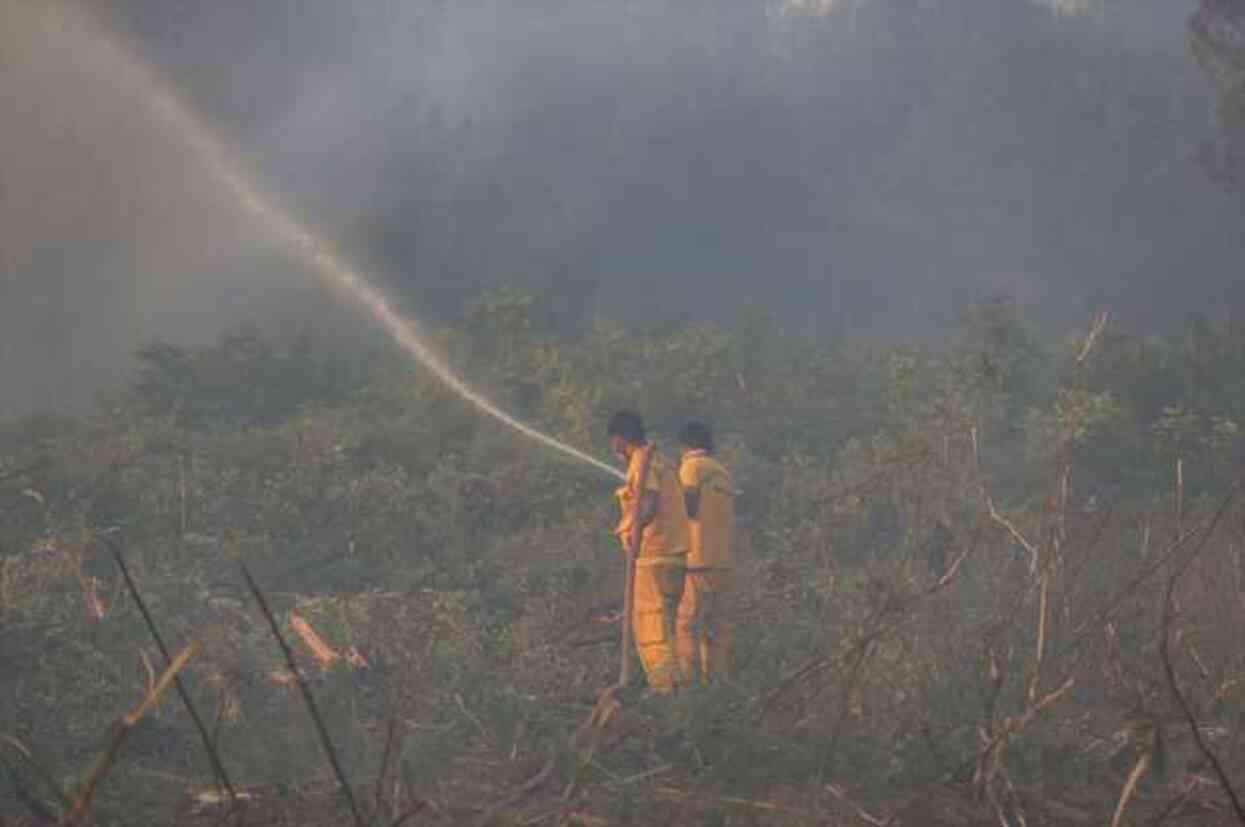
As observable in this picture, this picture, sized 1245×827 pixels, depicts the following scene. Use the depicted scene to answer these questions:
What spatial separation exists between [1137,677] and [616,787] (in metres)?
2.00

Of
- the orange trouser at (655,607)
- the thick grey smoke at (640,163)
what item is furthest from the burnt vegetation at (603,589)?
the thick grey smoke at (640,163)

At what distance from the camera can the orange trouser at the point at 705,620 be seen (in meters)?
8.22

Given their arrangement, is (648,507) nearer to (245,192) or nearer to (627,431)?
(627,431)

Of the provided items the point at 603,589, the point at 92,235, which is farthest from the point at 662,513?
the point at 92,235

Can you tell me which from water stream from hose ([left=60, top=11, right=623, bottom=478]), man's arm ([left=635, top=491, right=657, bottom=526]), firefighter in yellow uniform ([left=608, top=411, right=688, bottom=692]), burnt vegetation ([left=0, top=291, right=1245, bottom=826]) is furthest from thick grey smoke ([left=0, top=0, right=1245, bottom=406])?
man's arm ([left=635, top=491, right=657, bottom=526])

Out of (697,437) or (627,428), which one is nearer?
(627,428)

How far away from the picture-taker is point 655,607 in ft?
27.6

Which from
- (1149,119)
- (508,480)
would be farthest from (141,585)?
(1149,119)

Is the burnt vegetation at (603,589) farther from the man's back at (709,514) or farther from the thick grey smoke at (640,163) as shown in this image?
the thick grey smoke at (640,163)

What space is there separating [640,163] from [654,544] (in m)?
19.3

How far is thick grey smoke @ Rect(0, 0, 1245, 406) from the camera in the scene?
20891 millimetres

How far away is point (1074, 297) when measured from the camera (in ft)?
81.8

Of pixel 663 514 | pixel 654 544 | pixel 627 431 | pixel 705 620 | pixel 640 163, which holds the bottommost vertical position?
pixel 705 620

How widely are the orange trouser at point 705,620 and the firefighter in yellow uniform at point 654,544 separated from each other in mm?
63
